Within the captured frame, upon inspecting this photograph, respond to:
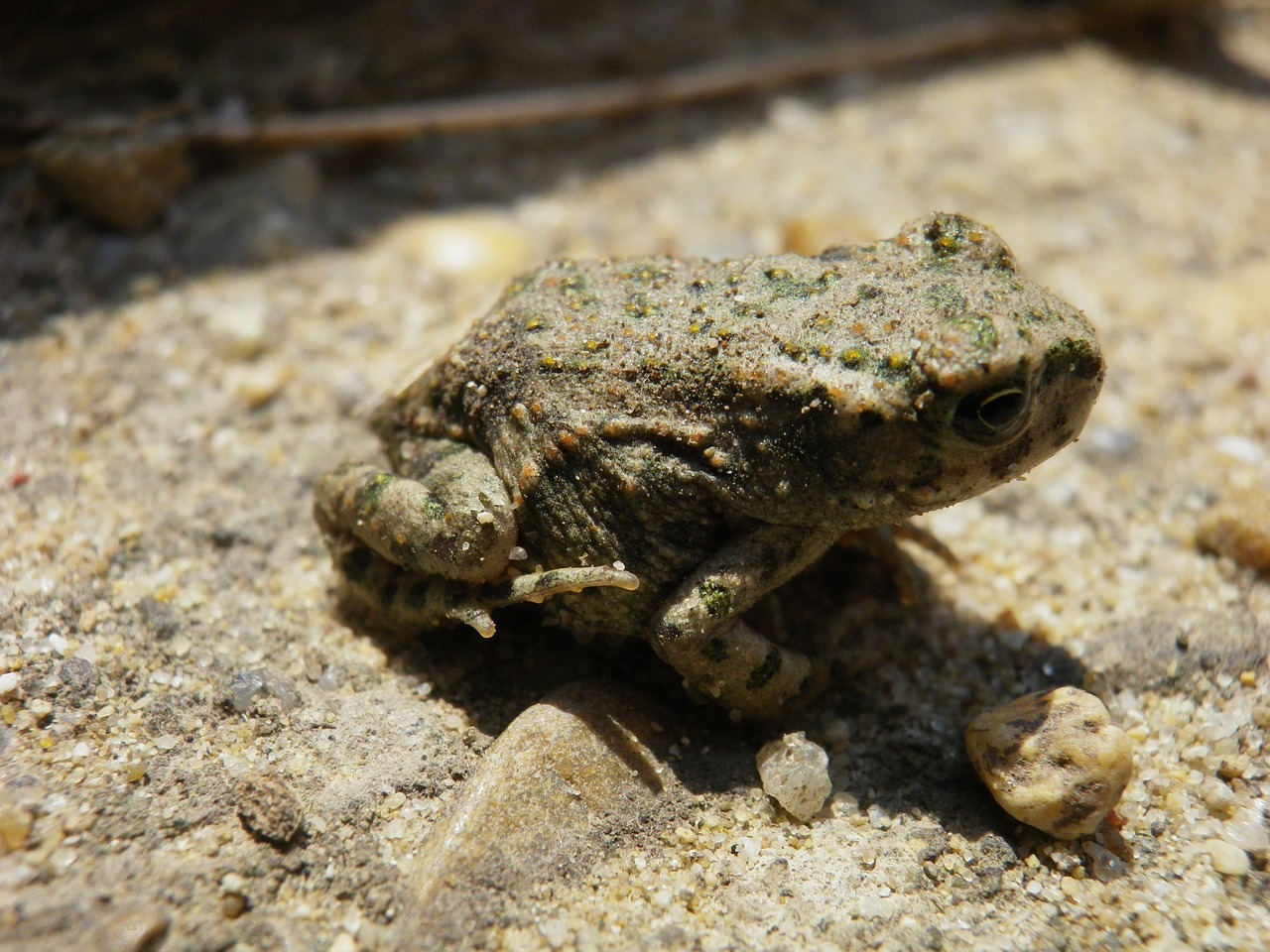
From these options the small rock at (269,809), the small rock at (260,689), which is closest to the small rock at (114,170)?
the small rock at (260,689)

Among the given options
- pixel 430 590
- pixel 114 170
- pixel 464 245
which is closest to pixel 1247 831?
pixel 430 590

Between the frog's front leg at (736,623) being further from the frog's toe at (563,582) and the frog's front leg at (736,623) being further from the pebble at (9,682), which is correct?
the pebble at (9,682)

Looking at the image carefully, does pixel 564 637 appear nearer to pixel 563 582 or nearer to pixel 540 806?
pixel 563 582

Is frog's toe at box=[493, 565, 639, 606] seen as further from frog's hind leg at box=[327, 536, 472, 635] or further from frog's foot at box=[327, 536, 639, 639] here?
frog's hind leg at box=[327, 536, 472, 635]

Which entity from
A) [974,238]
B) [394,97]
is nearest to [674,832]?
[974,238]

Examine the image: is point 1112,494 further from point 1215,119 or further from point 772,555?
point 1215,119
